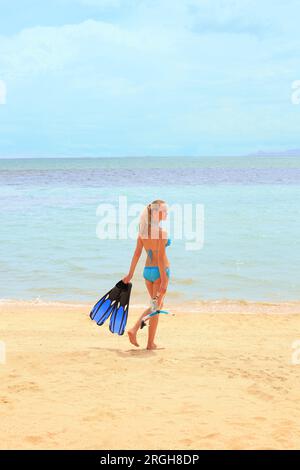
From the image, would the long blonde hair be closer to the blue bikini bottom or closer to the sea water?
the blue bikini bottom

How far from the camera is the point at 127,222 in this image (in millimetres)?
21828

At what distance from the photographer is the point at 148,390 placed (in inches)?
190

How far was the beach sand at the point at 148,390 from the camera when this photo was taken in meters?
3.97

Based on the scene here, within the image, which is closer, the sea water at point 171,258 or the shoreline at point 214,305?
the shoreline at point 214,305

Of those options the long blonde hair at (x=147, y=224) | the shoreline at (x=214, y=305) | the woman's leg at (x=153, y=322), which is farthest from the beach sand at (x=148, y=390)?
the shoreline at (x=214, y=305)

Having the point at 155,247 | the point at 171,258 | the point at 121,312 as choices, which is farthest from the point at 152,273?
the point at 171,258

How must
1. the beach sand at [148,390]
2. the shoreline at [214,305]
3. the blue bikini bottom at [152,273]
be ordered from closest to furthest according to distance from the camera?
the beach sand at [148,390] → the blue bikini bottom at [152,273] → the shoreline at [214,305]

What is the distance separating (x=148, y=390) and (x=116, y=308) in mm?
1544

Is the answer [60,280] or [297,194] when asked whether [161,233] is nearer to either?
[60,280]

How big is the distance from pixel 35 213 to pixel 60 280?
12.1 metres

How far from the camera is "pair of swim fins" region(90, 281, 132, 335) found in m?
6.10

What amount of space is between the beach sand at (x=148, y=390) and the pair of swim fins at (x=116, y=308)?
29 centimetres

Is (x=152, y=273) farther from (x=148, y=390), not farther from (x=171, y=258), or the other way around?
(x=171, y=258)

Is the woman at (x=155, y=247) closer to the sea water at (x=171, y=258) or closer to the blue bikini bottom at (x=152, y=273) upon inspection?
the blue bikini bottom at (x=152, y=273)
